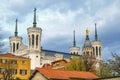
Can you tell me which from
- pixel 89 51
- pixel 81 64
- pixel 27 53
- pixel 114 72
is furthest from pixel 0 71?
pixel 89 51

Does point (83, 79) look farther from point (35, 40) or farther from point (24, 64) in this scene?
point (35, 40)

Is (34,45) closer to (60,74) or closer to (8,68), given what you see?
(8,68)

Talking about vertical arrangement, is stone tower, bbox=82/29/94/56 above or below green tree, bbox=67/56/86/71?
above

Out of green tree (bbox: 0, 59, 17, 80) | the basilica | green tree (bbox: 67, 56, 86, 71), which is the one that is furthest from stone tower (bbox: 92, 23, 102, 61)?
green tree (bbox: 0, 59, 17, 80)

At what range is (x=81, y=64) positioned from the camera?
93062mm

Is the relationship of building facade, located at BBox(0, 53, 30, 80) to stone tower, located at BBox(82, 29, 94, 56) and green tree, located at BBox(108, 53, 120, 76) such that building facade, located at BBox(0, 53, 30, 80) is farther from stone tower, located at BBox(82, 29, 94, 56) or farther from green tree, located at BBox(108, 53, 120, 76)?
stone tower, located at BBox(82, 29, 94, 56)

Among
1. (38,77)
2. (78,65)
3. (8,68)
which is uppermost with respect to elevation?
(78,65)

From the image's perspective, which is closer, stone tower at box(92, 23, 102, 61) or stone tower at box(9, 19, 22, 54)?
stone tower at box(9, 19, 22, 54)

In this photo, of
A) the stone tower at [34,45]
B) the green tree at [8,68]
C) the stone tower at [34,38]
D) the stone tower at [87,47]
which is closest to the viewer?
the green tree at [8,68]

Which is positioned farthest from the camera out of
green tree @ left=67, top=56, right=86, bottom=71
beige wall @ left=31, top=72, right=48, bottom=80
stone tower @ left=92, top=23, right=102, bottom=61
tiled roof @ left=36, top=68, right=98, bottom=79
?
stone tower @ left=92, top=23, right=102, bottom=61

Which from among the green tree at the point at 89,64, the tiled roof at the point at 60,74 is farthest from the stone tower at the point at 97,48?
the tiled roof at the point at 60,74

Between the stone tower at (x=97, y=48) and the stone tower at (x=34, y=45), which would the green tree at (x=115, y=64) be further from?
the stone tower at (x=97, y=48)

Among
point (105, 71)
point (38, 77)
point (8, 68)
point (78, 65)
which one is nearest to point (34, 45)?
point (78, 65)

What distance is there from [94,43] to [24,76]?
275 feet
